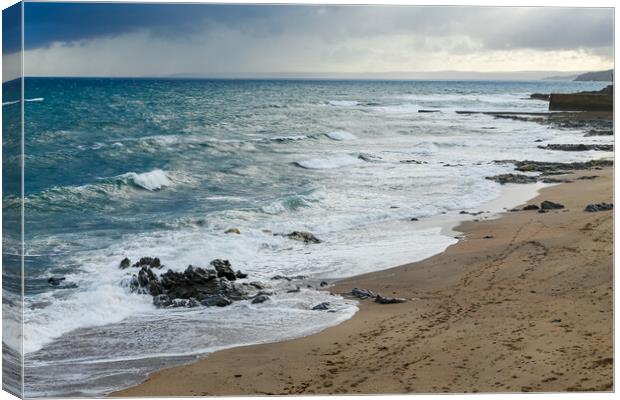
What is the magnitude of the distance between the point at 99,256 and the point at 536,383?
13.7ft

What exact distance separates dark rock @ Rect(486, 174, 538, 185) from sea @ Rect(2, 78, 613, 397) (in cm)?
10

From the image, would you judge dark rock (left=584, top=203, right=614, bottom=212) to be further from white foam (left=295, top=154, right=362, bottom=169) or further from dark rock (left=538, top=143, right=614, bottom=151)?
white foam (left=295, top=154, right=362, bottom=169)

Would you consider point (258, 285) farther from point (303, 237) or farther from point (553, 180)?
point (553, 180)

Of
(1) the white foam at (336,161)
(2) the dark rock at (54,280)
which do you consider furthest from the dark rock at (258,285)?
(2) the dark rock at (54,280)

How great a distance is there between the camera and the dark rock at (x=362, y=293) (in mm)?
8867

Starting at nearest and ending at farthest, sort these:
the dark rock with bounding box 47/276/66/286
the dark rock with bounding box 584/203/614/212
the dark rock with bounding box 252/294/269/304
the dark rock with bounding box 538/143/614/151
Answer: the dark rock with bounding box 47/276/66/286
the dark rock with bounding box 252/294/269/304
the dark rock with bounding box 538/143/614/151
the dark rock with bounding box 584/203/614/212

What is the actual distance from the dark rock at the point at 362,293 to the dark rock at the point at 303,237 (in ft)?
2.11

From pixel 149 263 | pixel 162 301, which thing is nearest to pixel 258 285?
pixel 162 301

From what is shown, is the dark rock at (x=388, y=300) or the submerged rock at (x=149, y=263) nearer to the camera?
the submerged rock at (x=149, y=263)

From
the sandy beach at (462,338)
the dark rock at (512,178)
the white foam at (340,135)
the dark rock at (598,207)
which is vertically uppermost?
the white foam at (340,135)

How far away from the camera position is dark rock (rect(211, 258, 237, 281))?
8.77 metres

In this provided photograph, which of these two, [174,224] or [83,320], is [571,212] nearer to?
[174,224]

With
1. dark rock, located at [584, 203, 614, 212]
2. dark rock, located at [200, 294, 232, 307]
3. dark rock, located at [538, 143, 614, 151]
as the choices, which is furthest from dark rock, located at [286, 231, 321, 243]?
dark rock, located at [584, 203, 614, 212]

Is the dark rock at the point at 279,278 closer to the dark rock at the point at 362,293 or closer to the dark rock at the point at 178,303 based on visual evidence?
the dark rock at the point at 362,293
